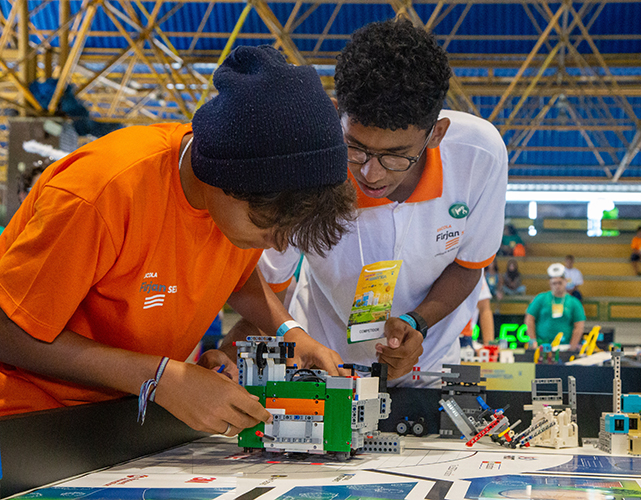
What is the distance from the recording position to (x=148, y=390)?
51.3 inches

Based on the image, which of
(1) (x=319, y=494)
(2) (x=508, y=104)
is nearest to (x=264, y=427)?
(1) (x=319, y=494)

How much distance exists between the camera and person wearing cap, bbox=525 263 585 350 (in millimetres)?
7578

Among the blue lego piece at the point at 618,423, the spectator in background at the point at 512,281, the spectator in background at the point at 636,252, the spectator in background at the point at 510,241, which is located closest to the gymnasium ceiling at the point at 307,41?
the spectator in background at the point at 512,281

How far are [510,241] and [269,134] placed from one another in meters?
16.0

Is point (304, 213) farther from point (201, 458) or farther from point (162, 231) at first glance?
point (201, 458)

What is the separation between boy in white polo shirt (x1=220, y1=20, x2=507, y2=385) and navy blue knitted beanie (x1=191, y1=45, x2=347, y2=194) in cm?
56

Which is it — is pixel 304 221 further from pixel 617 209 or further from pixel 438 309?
pixel 617 209

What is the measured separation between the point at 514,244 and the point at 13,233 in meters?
15.9

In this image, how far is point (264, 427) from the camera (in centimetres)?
157

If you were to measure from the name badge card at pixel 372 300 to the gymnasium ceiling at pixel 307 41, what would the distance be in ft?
21.9

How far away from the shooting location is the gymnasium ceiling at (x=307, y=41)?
28.4 feet

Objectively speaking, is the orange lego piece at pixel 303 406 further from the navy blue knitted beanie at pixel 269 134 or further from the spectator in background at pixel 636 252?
the spectator in background at pixel 636 252

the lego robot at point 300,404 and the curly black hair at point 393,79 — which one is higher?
the curly black hair at point 393,79

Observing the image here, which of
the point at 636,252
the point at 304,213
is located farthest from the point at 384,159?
the point at 636,252
